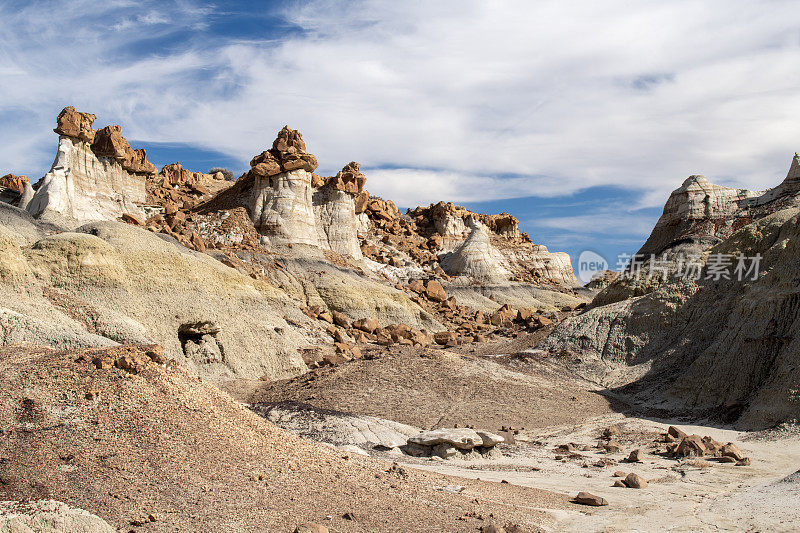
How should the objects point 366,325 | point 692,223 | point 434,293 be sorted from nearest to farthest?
point 692,223, point 366,325, point 434,293

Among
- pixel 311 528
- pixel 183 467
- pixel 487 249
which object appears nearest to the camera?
pixel 311 528

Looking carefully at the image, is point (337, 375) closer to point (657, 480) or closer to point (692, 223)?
point (657, 480)

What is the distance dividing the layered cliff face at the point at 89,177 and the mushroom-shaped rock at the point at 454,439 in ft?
78.0

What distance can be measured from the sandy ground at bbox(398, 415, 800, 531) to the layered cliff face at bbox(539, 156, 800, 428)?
69.5 inches

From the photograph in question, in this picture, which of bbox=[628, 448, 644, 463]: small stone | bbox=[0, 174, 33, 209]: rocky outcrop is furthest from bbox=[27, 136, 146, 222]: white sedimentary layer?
bbox=[628, 448, 644, 463]: small stone

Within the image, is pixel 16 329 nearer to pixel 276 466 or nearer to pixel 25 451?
pixel 25 451

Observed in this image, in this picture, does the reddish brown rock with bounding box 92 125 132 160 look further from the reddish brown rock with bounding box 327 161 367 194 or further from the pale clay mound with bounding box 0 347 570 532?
the pale clay mound with bounding box 0 347 570 532

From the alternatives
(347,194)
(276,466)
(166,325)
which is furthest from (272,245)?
(276,466)

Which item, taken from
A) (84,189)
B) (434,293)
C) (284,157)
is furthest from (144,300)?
(434,293)

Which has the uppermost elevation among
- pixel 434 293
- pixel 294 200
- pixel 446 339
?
pixel 294 200

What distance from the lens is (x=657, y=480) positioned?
9.92 metres

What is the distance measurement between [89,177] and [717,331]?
102 feet

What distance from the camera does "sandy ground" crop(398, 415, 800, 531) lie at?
7.04 m

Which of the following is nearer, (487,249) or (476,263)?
(476,263)
